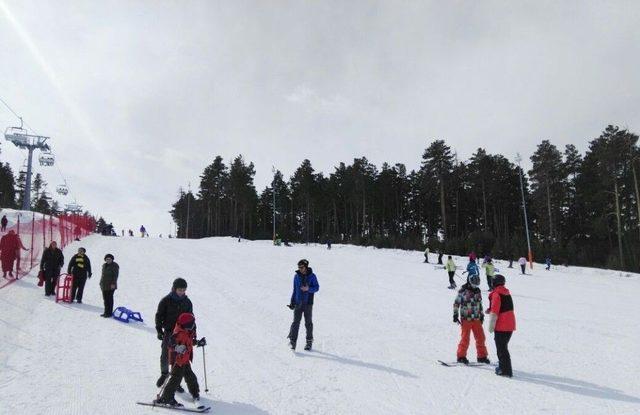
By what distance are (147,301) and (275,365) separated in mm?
7536

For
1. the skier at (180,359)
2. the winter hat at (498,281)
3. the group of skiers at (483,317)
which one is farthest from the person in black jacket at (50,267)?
the winter hat at (498,281)

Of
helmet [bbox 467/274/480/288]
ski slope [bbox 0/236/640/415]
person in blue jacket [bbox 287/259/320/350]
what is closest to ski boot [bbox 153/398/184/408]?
ski slope [bbox 0/236/640/415]

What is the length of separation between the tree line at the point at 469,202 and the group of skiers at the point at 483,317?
3510 cm

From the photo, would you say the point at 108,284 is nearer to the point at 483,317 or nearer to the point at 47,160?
the point at 483,317

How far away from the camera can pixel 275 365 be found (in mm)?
8180

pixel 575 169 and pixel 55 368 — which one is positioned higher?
pixel 575 169

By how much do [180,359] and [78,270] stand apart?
9.05m

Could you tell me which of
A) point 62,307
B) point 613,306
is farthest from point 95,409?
point 613,306

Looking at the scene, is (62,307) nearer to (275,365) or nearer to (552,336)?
(275,365)

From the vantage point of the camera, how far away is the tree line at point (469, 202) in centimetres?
4653

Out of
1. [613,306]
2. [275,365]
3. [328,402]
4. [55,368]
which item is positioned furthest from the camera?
[613,306]

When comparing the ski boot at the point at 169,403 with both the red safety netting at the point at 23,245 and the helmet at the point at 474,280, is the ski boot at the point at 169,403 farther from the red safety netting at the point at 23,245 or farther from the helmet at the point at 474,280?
the red safety netting at the point at 23,245

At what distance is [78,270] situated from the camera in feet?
43.1

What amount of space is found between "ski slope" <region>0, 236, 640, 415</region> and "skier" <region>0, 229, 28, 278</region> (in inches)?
29.6
